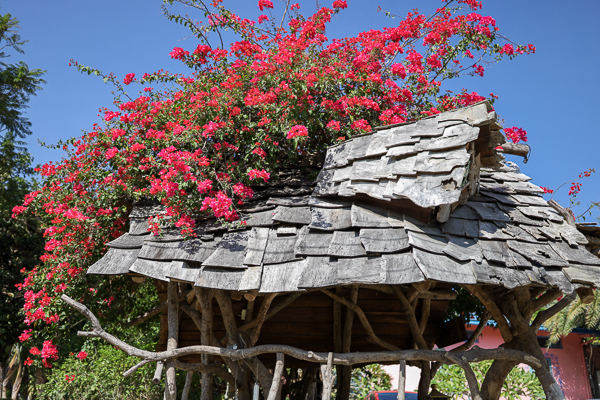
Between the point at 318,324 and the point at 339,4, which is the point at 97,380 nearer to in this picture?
the point at 318,324

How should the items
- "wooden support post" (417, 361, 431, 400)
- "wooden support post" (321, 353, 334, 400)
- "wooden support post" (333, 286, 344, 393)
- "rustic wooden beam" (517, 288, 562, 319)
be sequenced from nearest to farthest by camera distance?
"wooden support post" (321, 353, 334, 400), "rustic wooden beam" (517, 288, 562, 319), "wooden support post" (417, 361, 431, 400), "wooden support post" (333, 286, 344, 393)

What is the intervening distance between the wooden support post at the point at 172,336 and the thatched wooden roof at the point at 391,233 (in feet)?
3.23

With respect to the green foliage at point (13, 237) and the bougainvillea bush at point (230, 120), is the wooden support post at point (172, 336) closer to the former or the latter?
the bougainvillea bush at point (230, 120)

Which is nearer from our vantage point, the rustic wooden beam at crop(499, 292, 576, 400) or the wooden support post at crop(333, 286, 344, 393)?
the rustic wooden beam at crop(499, 292, 576, 400)

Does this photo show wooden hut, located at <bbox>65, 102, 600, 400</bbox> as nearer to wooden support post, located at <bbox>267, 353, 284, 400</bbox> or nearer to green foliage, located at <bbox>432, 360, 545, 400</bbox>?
wooden support post, located at <bbox>267, 353, 284, 400</bbox>

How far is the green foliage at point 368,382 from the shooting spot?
10344mm

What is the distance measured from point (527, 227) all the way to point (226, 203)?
2920 millimetres

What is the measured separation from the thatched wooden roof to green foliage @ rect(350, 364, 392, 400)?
6773 mm

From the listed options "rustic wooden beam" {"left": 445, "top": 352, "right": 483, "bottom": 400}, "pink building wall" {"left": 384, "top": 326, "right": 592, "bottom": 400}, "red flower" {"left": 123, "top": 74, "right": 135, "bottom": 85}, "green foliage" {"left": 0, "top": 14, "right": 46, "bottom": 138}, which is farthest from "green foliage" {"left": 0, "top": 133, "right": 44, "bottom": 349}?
"pink building wall" {"left": 384, "top": 326, "right": 592, "bottom": 400}

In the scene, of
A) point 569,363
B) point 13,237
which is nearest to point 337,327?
point 13,237

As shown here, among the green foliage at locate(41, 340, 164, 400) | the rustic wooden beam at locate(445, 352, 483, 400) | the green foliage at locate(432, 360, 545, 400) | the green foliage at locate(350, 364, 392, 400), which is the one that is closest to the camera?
the rustic wooden beam at locate(445, 352, 483, 400)

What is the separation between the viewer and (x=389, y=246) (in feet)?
12.5

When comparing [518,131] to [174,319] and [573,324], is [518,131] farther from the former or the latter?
[573,324]

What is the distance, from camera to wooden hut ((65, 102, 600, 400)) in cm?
379
